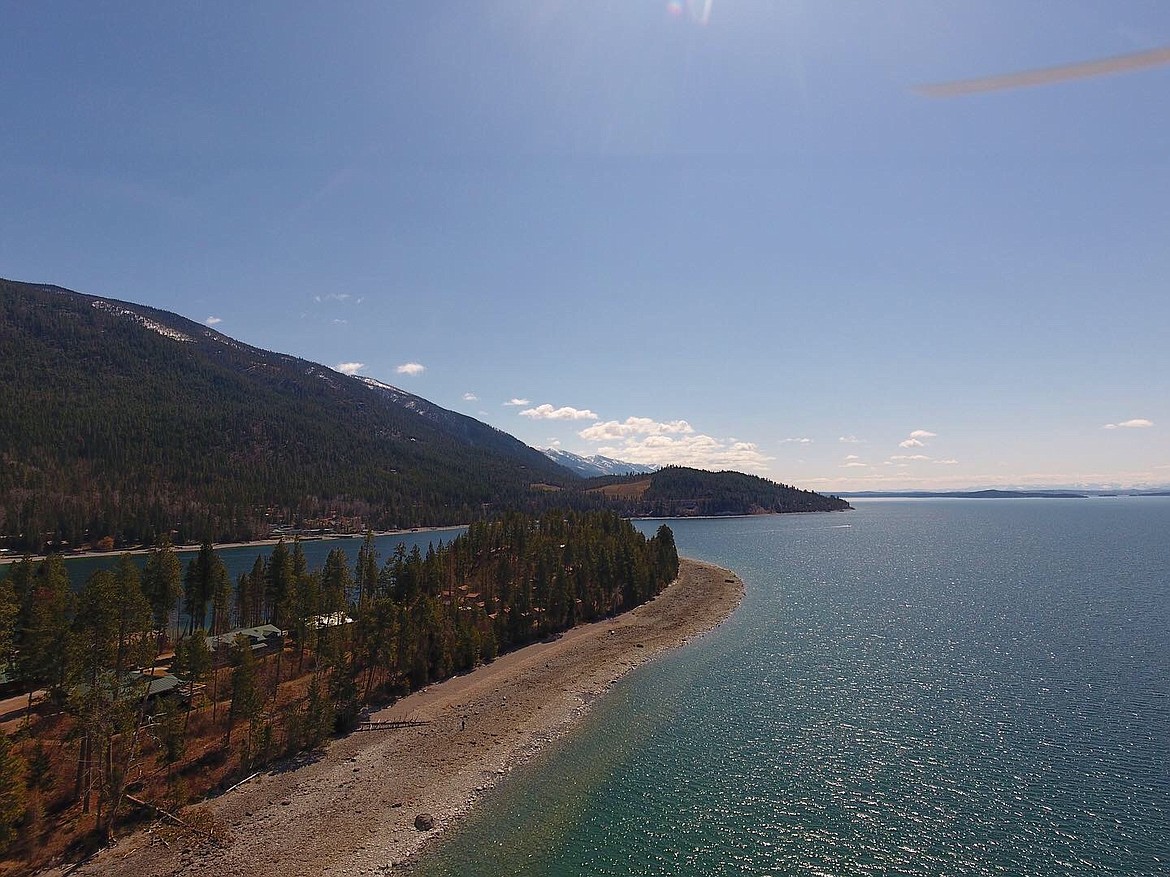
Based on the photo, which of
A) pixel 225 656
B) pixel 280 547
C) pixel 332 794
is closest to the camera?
pixel 332 794

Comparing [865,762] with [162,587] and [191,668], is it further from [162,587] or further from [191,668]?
[162,587]

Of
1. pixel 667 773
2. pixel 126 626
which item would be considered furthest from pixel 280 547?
pixel 667 773

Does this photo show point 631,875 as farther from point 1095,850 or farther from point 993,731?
point 993,731

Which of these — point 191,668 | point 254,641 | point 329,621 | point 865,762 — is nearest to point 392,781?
point 191,668

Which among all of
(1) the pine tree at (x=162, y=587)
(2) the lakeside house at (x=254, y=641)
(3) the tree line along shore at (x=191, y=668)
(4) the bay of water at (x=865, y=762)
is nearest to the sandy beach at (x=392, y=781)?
(4) the bay of water at (x=865, y=762)

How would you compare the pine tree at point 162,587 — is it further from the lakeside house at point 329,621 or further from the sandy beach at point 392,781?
the sandy beach at point 392,781

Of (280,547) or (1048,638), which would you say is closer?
(1048,638)

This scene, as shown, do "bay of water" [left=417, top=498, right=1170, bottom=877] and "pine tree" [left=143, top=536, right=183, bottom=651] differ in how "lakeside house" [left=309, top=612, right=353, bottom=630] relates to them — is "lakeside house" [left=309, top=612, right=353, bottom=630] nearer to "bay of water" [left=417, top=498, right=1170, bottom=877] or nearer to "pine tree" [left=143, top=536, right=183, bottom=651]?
"pine tree" [left=143, top=536, right=183, bottom=651]
